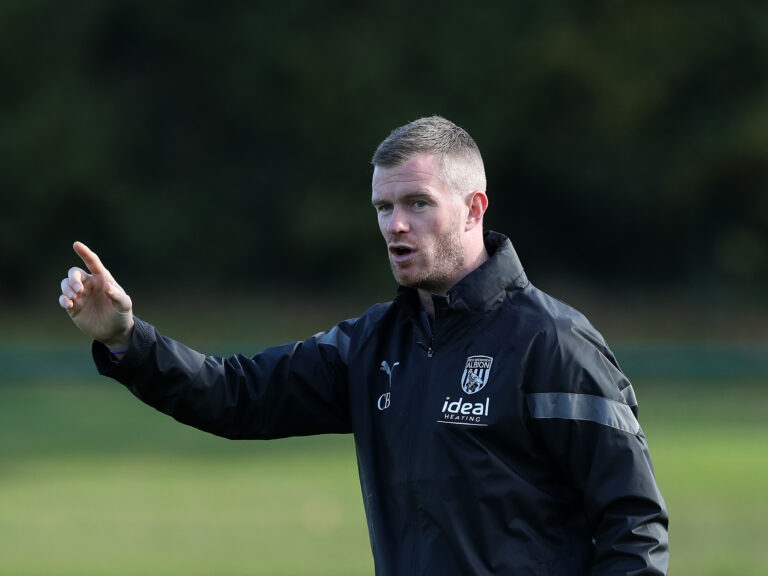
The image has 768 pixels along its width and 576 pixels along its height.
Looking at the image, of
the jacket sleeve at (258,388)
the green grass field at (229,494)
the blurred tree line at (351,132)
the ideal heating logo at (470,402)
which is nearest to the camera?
the ideal heating logo at (470,402)

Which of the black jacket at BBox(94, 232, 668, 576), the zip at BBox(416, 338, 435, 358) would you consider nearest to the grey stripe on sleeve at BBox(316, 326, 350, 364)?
the black jacket at BBox(94, 232, 668, 576)

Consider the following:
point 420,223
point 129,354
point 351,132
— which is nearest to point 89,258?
point 129,354

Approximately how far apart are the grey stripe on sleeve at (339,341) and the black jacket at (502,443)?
187mm

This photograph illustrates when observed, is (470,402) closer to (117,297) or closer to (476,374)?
(476,374)

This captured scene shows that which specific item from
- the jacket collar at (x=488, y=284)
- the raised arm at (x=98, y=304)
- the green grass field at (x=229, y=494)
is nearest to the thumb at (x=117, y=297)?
the raised arm at (x=98, y=304)

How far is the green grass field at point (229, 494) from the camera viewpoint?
9.04 m

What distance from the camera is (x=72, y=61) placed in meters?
33.1

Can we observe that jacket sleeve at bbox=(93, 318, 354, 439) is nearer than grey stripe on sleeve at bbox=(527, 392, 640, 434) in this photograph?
No

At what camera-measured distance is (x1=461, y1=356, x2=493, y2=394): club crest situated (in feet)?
11.4

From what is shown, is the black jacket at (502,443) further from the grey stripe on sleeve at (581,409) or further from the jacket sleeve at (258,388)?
the jacket sleeve at (258,388)

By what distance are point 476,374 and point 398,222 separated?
0.48 m

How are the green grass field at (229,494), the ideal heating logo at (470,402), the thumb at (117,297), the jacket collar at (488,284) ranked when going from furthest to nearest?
1. the green grass field at (229,494)
2. the thumb at (117,297)
3. the jacket collar at (488,284)
4. the ideal heating logo at (470,402)

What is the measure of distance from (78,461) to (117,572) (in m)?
5.73

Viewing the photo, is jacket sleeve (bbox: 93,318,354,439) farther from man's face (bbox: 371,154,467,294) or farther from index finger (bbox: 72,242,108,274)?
man's face (bbox: 371,154,467,294)
